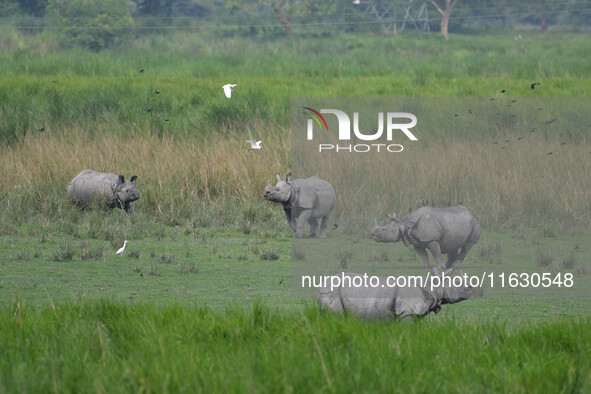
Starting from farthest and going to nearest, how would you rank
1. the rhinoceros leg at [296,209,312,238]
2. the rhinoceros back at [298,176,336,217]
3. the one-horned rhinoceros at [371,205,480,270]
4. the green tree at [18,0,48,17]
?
the green tree at [18,0,48,17], the rhinoceros leg at [296,209,312,238], the rhinoceros back at [298,176,336,217], the one-horned rhinoceros at [371,205,480,270]

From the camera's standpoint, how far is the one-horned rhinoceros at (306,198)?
9109mm

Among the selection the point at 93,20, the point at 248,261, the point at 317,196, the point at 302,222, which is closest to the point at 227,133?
the point at 248,261

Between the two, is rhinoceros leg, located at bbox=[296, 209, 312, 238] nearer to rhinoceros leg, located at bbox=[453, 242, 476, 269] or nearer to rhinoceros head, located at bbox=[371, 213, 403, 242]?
rhinoceros head, located at bbox=[371, 213, 403, 242]

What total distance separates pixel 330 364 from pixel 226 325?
1193 mm

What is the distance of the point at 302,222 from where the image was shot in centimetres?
939

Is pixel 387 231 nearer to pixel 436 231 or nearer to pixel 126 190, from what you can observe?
pixel 436 231

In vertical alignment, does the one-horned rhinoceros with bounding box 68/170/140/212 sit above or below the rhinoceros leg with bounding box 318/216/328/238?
below

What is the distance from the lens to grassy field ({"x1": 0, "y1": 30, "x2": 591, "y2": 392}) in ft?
16.5

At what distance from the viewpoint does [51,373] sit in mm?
4992

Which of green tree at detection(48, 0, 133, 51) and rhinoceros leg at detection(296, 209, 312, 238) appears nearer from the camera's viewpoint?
rhinoceros leg at detection(296, 209, 312, 238)

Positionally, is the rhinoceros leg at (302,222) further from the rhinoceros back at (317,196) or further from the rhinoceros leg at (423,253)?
the rhinoceros leg at (423,253)

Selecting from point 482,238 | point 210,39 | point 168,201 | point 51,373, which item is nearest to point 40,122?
point 168,201

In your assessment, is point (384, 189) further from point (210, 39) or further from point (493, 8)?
point (493, 8)

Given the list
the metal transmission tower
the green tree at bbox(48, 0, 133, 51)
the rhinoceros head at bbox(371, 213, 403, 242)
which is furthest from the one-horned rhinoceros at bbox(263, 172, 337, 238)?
the metal transmission tower
